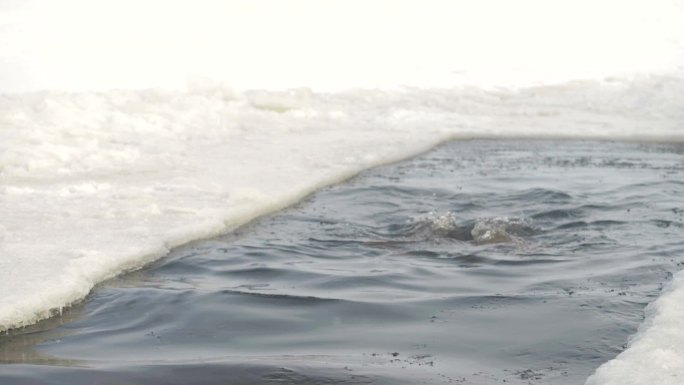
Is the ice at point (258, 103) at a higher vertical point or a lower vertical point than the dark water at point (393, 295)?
higher

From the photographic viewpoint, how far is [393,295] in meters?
4.98

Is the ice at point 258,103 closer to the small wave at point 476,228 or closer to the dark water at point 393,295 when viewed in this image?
the dark water at point 393,295

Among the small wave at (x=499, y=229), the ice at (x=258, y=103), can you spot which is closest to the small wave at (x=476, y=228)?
the small wave at (x=499, y=229)

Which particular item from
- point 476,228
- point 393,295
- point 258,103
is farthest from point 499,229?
point 258,103

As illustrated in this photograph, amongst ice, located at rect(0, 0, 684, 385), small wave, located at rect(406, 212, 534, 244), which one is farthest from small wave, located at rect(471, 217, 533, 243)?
ice, located at rect(0, 0, 684, 385)

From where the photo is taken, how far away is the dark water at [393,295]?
3.86m

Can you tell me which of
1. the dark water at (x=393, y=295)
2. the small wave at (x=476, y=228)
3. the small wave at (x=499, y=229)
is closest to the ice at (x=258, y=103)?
the dark water at (x=393, y=295)

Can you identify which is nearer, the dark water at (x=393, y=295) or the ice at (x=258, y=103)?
the dark water at (x=393, y=295)

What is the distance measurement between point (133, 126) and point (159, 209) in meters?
3.54

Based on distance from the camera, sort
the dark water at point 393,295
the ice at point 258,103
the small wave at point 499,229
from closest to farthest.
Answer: the dark water at point 393,295, the ice at point 258,103, the small wave at point 499,229

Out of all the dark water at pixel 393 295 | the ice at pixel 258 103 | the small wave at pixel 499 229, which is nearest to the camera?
the dark water at pixel 393 295

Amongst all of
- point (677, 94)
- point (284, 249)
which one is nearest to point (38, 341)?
point (284, 249)

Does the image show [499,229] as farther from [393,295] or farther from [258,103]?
[258,103]

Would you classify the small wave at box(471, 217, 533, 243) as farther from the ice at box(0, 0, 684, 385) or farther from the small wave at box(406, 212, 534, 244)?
the ice at box(0, 0, 684, 385)
